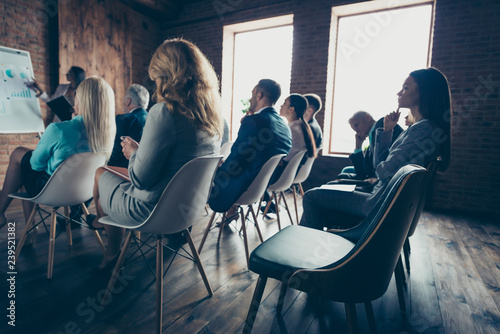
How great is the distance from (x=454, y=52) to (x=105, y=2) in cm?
587

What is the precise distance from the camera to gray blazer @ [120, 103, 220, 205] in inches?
52.8

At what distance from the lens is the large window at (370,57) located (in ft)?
15.1

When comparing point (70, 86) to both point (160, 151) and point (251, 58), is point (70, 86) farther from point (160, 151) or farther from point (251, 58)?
point (160, 151)

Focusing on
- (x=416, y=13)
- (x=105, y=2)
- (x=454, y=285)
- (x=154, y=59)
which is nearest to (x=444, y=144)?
(x=454, y=285)

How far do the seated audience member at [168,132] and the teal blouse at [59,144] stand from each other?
675mm

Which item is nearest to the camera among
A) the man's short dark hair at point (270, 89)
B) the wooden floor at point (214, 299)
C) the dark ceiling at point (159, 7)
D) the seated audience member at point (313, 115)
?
the wooden floor at point (214, 299)

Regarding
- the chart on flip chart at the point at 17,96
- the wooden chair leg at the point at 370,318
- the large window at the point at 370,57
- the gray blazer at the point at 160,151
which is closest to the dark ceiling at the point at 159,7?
the chart on flip chart at the point at 17,96

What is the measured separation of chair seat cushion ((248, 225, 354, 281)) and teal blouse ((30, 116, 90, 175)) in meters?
1.55

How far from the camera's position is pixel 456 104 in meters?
4.09

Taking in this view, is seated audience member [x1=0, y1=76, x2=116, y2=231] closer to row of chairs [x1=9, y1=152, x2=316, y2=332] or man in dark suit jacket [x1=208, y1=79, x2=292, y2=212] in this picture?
row of chairs [x1=9, y1=152, x2=316, y2=332]

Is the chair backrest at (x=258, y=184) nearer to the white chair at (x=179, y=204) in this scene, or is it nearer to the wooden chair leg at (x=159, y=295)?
the white chair at (x=179, y=204)

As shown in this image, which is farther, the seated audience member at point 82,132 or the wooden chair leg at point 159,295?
the seated audience member at point 82,132

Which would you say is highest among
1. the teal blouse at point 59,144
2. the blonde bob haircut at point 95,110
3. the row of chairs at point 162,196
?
the blonde bob haircut at point 95,110

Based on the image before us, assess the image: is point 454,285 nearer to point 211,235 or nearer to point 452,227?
point 452,227
